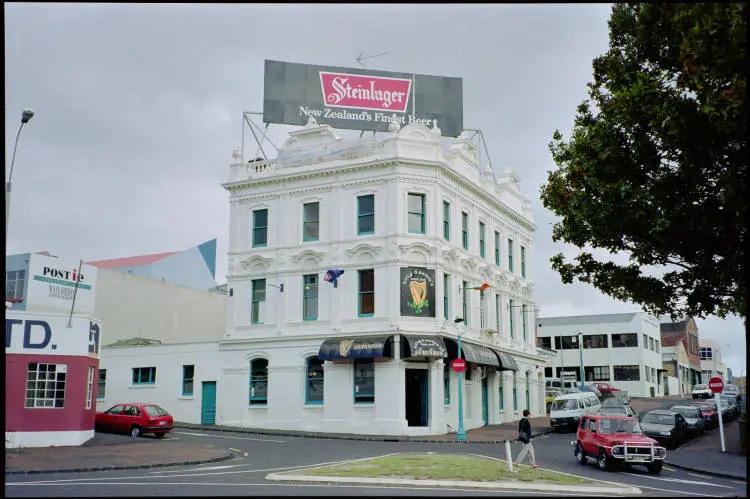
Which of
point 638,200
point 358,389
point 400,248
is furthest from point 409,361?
point 638,200

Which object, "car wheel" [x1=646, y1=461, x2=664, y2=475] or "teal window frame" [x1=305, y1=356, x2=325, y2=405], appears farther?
"teal window frame" [x1=305, y1=356, x2=325, y2=405]

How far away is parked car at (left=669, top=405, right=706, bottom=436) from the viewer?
113 feet

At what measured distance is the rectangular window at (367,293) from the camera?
38562mm

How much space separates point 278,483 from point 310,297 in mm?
22452

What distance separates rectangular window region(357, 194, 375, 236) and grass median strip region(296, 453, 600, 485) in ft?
57.2

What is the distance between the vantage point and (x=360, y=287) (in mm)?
39031

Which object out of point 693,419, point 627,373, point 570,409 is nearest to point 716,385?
point 693,419

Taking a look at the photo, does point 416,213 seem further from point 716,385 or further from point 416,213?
point 716,385

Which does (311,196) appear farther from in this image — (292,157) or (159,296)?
(159,296)

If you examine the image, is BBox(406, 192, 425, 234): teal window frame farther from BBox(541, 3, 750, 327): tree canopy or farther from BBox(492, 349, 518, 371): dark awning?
BBox(541, 3, 750, 327): tree canopy

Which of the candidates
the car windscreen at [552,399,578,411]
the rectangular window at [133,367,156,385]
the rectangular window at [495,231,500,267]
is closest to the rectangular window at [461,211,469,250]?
the rectangular window at [495,231,500,267]

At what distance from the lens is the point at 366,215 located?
39.4m

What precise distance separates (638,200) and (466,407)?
2488 centimetres

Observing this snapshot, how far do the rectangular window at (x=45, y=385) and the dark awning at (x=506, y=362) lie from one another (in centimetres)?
2321
